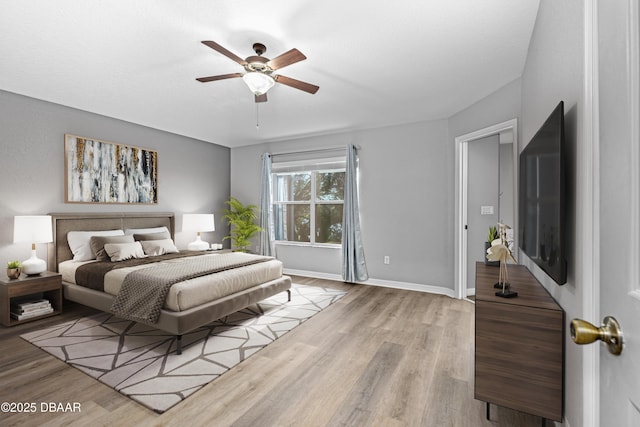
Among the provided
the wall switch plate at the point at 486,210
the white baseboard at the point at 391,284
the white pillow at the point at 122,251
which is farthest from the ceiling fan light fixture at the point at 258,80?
the white baseboard at the point at 391,284

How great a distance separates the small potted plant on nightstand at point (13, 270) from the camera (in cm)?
314

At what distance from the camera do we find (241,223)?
18.7 feet

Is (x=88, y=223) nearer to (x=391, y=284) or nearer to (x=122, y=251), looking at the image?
(x=122, y=251)

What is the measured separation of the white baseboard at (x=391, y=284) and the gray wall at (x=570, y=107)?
8.21ft

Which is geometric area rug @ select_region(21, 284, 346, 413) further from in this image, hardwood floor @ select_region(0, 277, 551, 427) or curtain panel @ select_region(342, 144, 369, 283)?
curtain panel @ select_region(342, 144, 369, 283)

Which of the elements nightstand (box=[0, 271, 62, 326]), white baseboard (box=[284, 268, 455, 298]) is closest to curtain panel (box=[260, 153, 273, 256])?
white baseboard (box=[284, 268, 455, 298])

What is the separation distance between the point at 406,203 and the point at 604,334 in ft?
Result: 13.4

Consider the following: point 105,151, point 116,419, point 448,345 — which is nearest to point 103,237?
point 105,151

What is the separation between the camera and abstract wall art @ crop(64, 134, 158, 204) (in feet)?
12.8

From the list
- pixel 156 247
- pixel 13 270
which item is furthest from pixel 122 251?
pixel 13 270

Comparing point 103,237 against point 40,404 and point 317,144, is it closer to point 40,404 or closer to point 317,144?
point 40,404

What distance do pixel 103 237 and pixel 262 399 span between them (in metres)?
3.11

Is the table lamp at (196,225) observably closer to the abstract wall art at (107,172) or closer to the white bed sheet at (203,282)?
the abstract wall art at (107,172)

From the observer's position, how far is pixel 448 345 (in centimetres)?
273
